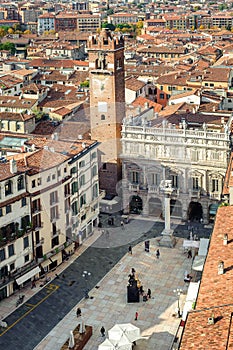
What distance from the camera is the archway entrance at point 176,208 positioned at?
6762 centimetres

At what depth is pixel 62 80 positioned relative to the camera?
395ft

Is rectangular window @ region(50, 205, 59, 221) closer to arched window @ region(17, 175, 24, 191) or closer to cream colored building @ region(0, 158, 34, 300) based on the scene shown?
cream colored building @ region(0, 158, 34, 300)

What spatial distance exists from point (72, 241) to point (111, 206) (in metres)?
12.2

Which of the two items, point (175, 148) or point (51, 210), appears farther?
point (175, 148)

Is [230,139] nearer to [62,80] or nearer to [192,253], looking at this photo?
[192,253]

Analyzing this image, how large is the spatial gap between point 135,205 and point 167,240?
9615 mm

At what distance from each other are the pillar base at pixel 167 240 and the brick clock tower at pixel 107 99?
1171 centimetres

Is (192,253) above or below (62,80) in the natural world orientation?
below

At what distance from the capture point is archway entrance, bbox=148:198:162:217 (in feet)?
224

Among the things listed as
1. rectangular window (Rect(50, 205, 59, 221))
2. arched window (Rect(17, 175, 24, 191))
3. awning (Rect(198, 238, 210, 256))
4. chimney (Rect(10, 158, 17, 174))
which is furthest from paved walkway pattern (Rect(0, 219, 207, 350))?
chimney (Rect(10, 158, 17, 174))

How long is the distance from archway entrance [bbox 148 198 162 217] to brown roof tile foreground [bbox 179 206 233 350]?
88.5 ft

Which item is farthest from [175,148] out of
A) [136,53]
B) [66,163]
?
[136,53]

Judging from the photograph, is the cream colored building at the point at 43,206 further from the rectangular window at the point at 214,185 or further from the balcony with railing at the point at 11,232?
the rectangular window at the point at 214,185

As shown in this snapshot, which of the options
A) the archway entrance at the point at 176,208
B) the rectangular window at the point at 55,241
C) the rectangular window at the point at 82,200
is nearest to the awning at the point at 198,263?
the rectangular window at the point at 55,241
